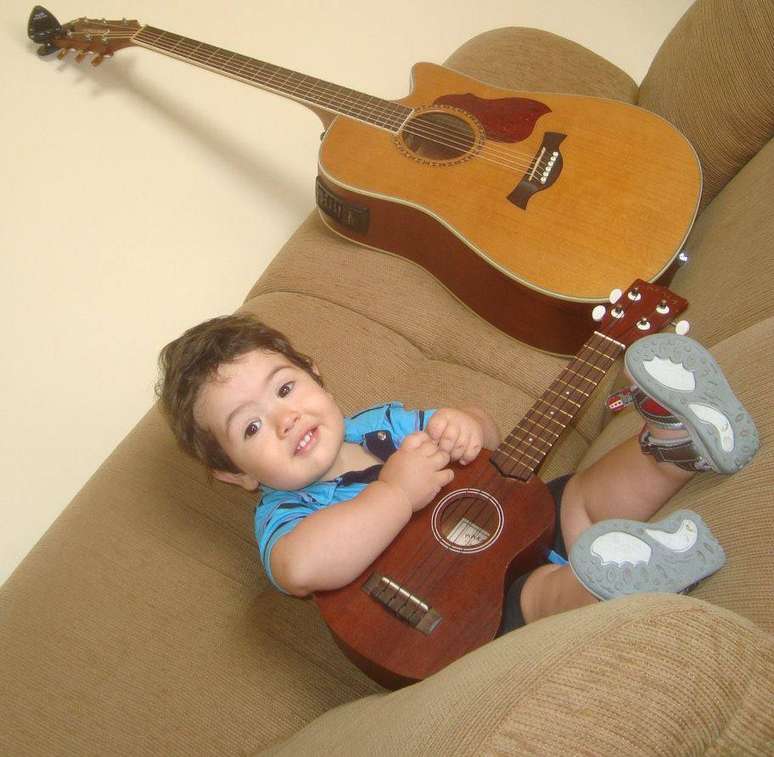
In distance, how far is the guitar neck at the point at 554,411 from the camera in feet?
3.34

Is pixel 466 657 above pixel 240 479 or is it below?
above

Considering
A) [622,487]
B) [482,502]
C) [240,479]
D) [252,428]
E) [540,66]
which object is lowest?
[240,479]

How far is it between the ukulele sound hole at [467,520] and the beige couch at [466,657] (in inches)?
8.6

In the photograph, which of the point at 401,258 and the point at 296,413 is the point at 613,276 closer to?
the point at 401,258

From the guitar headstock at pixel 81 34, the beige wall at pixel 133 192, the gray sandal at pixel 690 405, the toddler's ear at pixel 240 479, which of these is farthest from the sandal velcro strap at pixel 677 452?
the guitar headstock at pixel 81 34

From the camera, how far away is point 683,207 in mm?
1202

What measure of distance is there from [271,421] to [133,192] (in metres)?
0.96

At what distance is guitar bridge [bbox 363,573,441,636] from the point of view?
888mm

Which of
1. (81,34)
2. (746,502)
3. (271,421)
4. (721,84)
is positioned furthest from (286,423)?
(81,34)

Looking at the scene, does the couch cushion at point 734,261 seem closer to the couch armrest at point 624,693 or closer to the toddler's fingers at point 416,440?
the toddler's fingers at point 416,440

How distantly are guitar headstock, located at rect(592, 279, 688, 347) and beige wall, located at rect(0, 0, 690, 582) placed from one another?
2.96 ft

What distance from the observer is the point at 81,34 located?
1748mm

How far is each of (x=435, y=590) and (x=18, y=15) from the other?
185 cm

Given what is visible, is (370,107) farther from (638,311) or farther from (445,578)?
(445,578)
